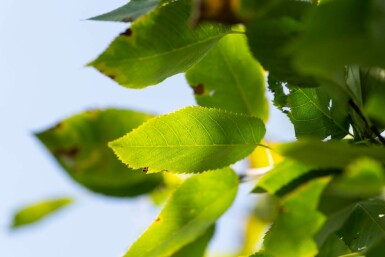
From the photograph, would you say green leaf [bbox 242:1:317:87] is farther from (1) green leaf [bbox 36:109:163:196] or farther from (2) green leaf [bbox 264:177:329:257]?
(1) green leaf [bbox 36:109:163:196]

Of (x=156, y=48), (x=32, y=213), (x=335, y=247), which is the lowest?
(x=335, y=247)

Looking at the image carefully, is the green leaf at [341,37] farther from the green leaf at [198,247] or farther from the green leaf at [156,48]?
the green leaf at [198,247]

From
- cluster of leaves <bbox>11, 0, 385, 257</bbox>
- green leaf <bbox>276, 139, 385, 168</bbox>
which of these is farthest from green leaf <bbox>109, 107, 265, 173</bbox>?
green leaf <bbox>276, 139, 385, 168</bbox>

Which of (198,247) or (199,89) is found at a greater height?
(199,89)

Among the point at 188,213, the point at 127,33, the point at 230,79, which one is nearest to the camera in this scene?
the point at 127,33

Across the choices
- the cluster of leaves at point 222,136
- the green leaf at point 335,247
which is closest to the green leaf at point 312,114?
the cluster of leaves at point 222,136

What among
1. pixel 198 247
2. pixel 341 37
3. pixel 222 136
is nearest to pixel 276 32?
pixel 341 37

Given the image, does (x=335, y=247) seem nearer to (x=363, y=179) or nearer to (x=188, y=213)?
(x=188, y=213)
